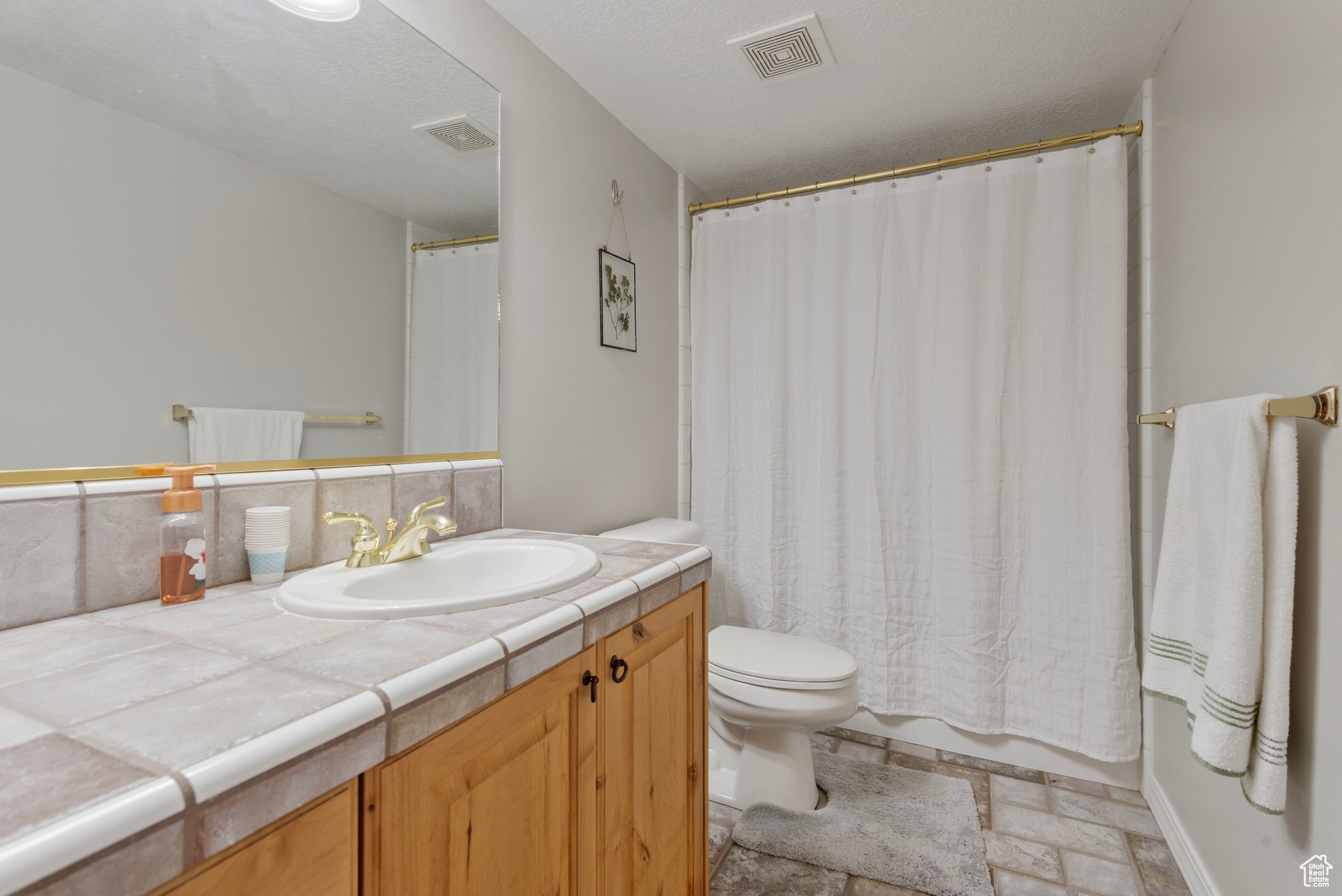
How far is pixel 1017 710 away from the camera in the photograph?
2086 millimetres

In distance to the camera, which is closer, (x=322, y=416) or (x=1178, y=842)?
(x=322, y=416)

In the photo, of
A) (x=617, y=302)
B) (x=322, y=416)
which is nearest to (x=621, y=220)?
(x=617, y=302)

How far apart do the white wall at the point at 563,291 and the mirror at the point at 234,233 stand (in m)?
0.12

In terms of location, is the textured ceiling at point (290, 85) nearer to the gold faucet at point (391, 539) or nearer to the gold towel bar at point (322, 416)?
the gold towel bar at point (322, 416)

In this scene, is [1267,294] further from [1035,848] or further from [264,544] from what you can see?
[264,544]

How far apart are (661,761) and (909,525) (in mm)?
1418

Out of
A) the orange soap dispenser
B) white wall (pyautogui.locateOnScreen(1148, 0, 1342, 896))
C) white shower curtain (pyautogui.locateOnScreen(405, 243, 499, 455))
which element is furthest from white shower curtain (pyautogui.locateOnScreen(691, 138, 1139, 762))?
the orange soap dispenser

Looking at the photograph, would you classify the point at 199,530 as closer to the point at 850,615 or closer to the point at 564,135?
the point at 564,135

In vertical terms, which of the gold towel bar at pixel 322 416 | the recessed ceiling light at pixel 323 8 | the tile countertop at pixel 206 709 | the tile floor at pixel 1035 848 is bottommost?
the tile floor at pixel 1035 848

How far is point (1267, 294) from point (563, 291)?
5.25 feet

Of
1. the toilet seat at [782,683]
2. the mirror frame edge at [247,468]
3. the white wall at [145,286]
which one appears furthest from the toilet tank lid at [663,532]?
the white wall at [145,286]

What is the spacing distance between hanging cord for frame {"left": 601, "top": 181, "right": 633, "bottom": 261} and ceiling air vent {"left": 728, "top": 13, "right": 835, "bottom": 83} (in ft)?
1.83

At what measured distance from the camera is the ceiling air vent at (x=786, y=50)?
65.7 inches

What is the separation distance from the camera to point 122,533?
35.5 inches
